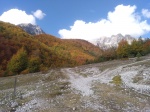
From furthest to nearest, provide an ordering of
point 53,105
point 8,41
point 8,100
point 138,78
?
point 8,41, point 138,78, point 8,100, point 53,105

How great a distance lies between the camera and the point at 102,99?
30562 millimetres

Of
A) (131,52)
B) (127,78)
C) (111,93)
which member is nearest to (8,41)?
(131,52)

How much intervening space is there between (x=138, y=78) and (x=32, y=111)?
2489 centimetres

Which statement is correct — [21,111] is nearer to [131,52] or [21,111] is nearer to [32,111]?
[32,111]

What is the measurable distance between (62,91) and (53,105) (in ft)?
27.8

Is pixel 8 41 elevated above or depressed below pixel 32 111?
above

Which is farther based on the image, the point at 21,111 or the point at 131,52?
the point at 131,52

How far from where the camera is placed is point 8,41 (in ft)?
495

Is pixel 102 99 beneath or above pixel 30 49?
beneath

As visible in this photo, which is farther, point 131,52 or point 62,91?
point 131,52

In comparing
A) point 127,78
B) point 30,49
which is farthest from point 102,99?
point 30,49

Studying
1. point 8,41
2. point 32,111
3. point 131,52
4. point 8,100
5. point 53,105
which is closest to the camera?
point 32,111

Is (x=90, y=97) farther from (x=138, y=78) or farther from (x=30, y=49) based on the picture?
(x=30, y=49)

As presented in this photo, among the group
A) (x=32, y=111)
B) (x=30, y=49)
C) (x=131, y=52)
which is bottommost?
(x=32, y=111)
